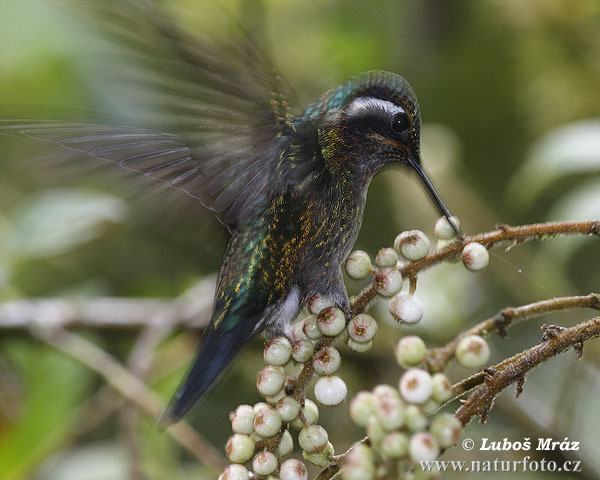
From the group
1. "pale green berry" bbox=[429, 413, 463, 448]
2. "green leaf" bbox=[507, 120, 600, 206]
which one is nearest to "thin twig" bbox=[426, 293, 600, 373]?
"pale green berry" bbox=[429, 413, 463, 448]

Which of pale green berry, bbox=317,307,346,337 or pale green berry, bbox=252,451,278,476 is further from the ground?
pale green berry, bbox=317,307,346,337

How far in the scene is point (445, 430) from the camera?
1102 mm

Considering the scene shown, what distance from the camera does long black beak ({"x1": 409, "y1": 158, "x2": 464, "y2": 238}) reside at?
4.90 feet

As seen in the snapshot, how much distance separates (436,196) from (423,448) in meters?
0.73

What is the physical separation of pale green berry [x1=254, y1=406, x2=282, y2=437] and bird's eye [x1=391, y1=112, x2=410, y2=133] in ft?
2.34

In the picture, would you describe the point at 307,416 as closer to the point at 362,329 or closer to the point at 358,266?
the point at 362,329

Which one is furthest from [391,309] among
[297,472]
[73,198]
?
[73,198]

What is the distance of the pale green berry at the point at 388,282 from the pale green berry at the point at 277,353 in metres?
0.21

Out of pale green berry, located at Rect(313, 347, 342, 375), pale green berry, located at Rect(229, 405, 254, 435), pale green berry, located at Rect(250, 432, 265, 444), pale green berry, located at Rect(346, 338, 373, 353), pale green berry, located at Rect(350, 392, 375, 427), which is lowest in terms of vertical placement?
pale green berry, located at Rect(350, 392, 375, 427)

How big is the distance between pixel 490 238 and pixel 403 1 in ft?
7.42

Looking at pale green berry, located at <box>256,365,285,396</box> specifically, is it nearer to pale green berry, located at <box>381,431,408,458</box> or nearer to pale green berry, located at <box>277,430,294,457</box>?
pale green berry, located at <box>277,430,294,457</box>

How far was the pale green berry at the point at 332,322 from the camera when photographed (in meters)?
1.50

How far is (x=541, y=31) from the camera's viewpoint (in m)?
3.19

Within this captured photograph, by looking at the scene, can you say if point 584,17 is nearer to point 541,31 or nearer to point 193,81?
point 541,31
